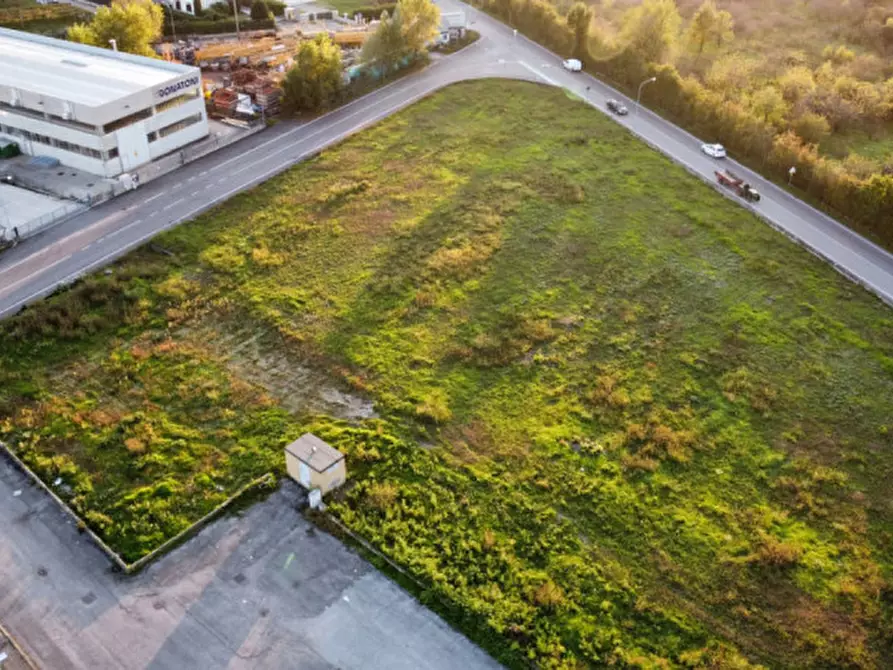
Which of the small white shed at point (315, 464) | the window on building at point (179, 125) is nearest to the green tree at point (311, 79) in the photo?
the window on building at point (179, 125)

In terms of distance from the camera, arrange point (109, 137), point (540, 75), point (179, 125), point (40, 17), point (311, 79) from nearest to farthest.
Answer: point (109, 137), point (179, 125), point (311, 79), point (540, 75), point (40, 17)

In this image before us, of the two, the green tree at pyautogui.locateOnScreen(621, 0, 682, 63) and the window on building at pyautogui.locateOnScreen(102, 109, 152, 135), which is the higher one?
the green tree at pyautogui.locateOnScreen(621, 0, 682, 63)

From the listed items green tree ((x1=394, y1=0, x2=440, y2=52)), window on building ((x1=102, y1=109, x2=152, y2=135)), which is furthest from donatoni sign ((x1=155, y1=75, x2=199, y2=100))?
green tree ((x1=394, y1=0, x2=440, y2=52))

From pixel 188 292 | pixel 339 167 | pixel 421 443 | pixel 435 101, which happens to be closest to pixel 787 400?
pixel 421 443

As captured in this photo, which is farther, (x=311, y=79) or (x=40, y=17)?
(x=40, y=17)

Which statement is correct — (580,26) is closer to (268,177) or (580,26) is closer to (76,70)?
(268,177)

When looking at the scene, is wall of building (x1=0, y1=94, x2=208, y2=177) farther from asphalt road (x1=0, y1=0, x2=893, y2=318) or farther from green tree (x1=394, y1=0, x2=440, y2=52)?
green tree (x1=394, y1=0, x2=440, y2=52)

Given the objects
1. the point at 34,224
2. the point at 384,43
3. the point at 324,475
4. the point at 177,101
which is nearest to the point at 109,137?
the point at 177,101

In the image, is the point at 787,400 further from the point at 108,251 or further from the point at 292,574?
the point at 108,251
